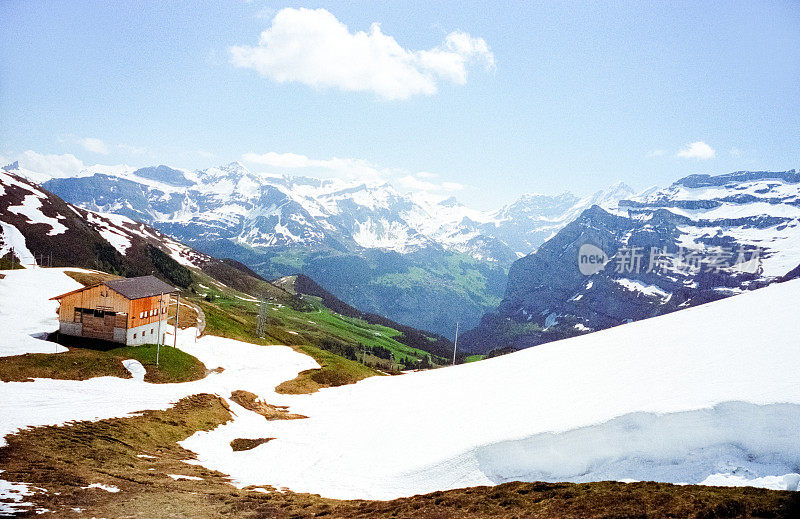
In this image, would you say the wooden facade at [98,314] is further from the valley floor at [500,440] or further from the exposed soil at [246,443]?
Result: the exposed soil at [246,443]

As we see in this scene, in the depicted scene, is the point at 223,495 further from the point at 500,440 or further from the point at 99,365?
the point at 99,365

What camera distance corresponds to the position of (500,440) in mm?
26734

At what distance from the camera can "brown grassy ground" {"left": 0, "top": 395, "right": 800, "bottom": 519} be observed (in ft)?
54.1

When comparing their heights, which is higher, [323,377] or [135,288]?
[135,288]

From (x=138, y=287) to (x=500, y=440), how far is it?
6501cm

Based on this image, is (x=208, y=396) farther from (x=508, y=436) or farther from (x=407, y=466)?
(x=508, y=436)

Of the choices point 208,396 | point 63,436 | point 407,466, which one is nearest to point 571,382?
point 407,466

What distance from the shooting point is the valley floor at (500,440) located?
786 inches

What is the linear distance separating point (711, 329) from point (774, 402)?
1122 centimetres

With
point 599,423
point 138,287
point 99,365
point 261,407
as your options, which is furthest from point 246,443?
point 138,287

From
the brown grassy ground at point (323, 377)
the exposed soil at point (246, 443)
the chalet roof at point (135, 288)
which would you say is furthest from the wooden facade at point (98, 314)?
the exposed soil at point (246, 443)

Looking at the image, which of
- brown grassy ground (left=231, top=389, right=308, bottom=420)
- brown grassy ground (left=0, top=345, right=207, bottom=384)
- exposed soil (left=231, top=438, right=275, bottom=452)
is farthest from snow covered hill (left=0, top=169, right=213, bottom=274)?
exposed soil (left=231, top=438, right=275, bottom=452)

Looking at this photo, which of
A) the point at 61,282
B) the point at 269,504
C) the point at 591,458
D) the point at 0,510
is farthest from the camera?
the point at 61,282

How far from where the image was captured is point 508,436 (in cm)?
2678
